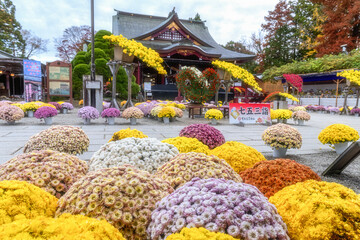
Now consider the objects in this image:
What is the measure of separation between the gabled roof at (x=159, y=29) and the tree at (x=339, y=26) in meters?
10.4

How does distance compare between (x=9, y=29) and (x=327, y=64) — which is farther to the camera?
(x=9, y=29)

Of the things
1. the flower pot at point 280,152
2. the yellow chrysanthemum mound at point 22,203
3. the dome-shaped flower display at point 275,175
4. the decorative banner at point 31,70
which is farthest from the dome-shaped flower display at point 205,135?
the decorative banner at point 31,70

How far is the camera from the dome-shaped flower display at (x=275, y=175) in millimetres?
1969

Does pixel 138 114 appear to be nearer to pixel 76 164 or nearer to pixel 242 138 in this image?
pixel 242 138

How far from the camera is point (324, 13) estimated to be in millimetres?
25172

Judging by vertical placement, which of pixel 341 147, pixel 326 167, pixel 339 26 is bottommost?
pixel 326 167

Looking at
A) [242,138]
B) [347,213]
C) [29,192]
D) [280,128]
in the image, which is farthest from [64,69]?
[347,213]

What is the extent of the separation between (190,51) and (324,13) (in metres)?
16.9

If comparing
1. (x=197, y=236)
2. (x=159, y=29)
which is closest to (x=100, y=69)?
(x=159, y=29)

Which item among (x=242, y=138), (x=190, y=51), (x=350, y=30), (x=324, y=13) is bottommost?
(x=242, y=138)

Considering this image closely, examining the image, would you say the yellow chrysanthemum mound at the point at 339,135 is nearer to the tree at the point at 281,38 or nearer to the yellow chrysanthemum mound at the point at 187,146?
the yellow chrysanthemum mound at the point at 187,146

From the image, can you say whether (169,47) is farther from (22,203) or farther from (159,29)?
(22,203)

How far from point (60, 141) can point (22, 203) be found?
193cm

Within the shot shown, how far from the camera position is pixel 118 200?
1.33 meters
